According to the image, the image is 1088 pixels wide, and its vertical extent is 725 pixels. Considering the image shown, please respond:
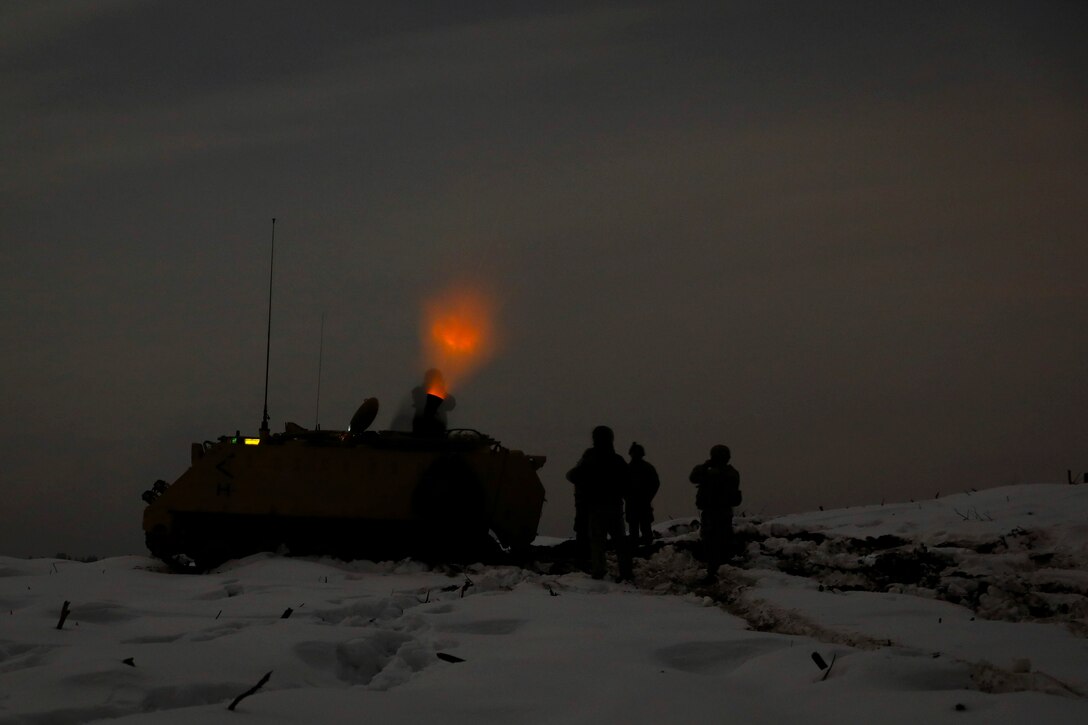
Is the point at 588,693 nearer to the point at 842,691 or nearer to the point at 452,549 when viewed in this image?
the point at 842,691

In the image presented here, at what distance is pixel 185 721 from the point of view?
14.2ft

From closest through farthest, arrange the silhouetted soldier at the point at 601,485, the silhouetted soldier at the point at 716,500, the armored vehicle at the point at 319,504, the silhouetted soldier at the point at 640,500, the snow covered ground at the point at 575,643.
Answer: the snow covered ground at the point at 575,643, the silhouetted soldier at the point at 716,500, the silhouetted soldier at the point at 601,485, the armored vehicle at the point at 319,504, the silhouetted soldier at the point at 640,500

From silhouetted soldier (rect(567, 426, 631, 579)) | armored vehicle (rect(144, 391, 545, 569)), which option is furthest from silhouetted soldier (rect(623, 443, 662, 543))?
silhouetted soldier (rect(567, 426, 631, 579))

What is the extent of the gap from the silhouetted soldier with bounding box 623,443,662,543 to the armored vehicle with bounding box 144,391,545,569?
7.52ft

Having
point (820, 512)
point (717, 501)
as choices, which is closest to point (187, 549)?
point (717, 501)

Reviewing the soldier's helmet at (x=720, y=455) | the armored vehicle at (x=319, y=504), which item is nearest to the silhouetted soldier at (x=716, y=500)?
the soldier's helmet at (x=720, y=455)

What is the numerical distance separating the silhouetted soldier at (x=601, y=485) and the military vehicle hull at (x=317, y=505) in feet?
6.54

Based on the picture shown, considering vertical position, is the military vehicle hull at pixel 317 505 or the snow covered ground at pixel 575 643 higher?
the military vehicle hull at pixel 317 505

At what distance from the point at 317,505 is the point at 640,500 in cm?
452

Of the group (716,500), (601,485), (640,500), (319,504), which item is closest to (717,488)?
(716,500)

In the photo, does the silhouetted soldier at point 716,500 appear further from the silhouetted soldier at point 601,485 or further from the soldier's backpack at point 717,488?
Answer: the silhouetted soldier at point 601,485

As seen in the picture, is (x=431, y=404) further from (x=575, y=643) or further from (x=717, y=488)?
(x=575, y=643)

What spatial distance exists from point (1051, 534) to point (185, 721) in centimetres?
981

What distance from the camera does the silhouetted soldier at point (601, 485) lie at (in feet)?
39.3
